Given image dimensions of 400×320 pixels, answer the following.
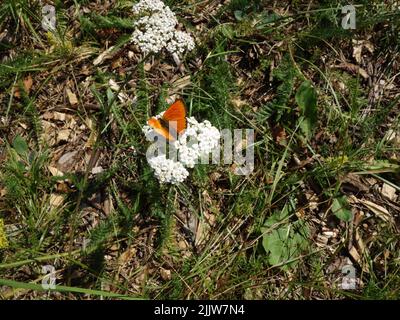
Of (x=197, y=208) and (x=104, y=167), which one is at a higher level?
(x=104, y=167)

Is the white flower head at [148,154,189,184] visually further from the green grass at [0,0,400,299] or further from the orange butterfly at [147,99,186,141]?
the green grass at [0,0,400,299]

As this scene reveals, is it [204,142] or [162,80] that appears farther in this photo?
[162,80]

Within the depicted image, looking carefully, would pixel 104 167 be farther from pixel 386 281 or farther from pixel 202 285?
pixel 386 281

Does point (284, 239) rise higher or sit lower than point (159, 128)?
lower

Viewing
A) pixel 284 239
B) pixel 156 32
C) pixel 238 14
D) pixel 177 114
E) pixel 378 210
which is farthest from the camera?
pixel 238 14

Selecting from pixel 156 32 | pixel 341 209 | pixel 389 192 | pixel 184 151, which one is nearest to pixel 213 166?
pixel 184 151

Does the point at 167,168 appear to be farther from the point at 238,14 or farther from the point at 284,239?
the point at 238,14

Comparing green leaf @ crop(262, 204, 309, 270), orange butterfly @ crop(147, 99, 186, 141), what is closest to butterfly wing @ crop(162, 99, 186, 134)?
orange butterfly @ crop(147, 99, 186, 141)
